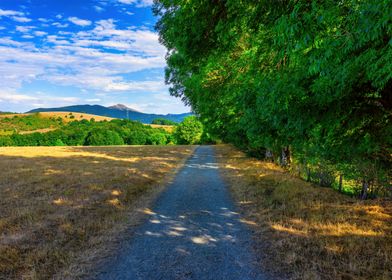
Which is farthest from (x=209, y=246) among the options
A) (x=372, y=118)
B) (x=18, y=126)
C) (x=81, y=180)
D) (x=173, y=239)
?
(x=18, y=126)

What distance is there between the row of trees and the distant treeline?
2276 inches

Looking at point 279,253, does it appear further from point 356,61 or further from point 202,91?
point 202,91

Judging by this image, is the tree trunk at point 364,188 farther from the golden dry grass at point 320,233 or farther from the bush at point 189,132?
the bush at point 189,132

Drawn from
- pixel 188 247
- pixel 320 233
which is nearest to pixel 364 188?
pixel 320 233

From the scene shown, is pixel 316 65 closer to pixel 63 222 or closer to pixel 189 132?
pixel 63 222

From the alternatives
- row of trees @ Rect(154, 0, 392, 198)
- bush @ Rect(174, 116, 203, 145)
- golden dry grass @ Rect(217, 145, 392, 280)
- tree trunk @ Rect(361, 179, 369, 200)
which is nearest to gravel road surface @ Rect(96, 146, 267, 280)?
golden dry grass @ Rect(217, 145, 392, 280)

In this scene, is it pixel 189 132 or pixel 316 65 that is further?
pixel 189 132

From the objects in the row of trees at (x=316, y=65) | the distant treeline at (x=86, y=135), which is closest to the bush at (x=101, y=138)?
the distant treeline at (x=86, y=135)

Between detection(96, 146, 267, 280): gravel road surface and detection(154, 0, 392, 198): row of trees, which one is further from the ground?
detection(154, 0, 392, 198): row of trees

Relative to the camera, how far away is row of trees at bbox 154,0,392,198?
132 inches

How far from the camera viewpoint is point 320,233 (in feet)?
18.6

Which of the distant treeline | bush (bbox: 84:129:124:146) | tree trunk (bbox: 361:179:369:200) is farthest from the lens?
bush (bbox: 84:129:124:146)

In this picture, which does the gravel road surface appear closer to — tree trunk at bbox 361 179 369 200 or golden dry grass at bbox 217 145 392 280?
golden dry grass at bbox 217 145 392 280

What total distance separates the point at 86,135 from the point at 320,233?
305ft
